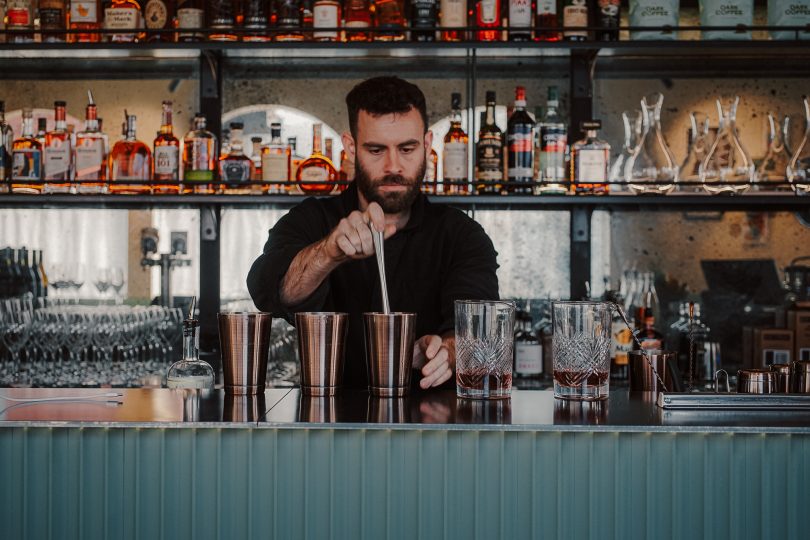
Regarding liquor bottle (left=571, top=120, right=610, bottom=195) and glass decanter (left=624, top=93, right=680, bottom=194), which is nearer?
liquor bottle (left=571, top=120, right=610, bottom=195)

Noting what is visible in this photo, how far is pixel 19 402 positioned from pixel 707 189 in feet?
6.06

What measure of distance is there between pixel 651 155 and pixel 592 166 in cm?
30

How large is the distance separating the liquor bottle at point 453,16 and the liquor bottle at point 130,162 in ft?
2.83

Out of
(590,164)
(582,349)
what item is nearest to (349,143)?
(590,164)

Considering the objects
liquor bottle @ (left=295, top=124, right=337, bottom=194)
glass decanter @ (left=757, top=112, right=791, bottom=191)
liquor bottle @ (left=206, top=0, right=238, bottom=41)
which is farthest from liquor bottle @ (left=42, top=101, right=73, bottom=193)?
glass decanter @ (left=757, top=112, right=791, bottom=191)

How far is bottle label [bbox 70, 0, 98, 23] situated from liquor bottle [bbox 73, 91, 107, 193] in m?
0.23

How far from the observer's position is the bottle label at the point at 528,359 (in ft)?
8.24

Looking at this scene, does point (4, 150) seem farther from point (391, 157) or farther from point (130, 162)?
point (391, 157)

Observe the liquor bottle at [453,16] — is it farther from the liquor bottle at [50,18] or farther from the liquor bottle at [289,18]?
the liquor bottle at [50,18]

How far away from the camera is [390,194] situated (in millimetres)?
2012

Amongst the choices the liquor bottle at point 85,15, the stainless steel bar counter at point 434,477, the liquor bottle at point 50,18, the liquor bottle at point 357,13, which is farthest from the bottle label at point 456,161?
the stainless steel bar counter at point 434,477

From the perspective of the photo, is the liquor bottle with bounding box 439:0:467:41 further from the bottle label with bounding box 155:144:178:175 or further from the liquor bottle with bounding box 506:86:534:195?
the bottle label with bounding box 155:144:178:175

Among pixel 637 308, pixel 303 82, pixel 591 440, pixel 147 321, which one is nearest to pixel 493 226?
pixel 637 308

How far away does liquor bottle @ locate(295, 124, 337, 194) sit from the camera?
98.1 inches
